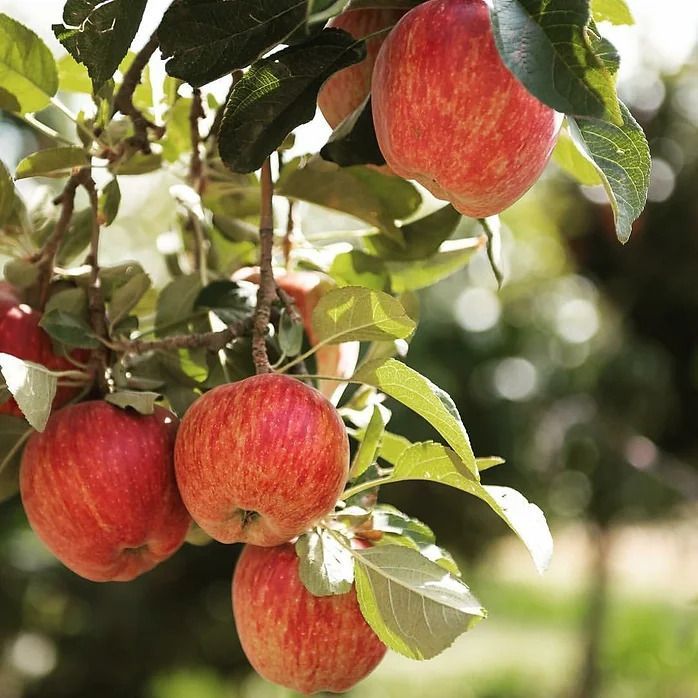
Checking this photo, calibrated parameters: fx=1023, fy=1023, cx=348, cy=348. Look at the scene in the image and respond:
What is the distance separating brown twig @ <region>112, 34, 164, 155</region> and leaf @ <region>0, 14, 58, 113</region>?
2.5 inches

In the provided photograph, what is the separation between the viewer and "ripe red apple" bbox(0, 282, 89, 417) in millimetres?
718

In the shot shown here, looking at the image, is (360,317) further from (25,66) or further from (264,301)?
(25,66)

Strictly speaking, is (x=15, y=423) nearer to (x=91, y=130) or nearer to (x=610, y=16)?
(x=91, y=130)

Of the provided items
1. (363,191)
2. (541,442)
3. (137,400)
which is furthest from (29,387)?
(541,442)

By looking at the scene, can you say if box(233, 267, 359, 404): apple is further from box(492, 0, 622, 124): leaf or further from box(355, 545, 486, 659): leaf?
box(492, 0, 622, 124): leaf

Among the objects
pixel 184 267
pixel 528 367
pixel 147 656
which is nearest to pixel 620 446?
pixel 528 367

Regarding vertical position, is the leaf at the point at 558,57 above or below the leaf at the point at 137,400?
above

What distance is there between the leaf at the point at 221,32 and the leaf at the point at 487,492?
0.82ft

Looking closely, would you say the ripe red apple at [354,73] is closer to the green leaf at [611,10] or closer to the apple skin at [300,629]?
the green leaf at [611,10]

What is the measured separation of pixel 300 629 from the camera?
656 mm

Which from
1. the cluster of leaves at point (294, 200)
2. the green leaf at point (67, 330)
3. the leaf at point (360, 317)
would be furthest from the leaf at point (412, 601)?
the green leaf at point (67, 330)

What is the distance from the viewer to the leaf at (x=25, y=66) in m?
0.71

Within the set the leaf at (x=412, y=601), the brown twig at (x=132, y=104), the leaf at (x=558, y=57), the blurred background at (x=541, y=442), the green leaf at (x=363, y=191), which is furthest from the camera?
the blurred background at (x=541, y=442)

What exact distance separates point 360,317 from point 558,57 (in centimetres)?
21
